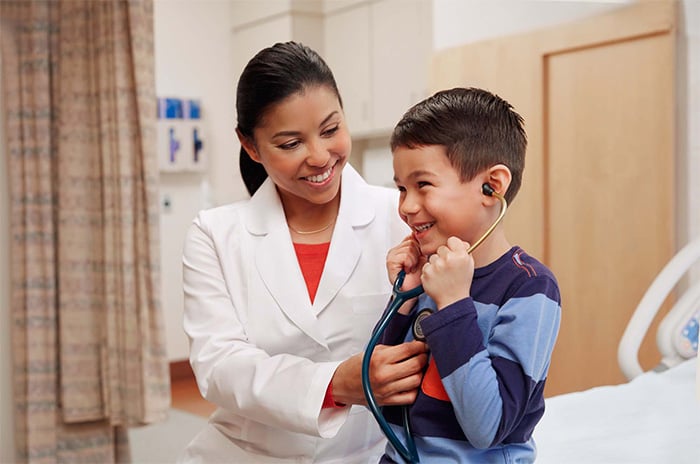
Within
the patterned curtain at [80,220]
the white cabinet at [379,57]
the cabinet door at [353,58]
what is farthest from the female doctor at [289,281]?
the cabinet door at [353,58]

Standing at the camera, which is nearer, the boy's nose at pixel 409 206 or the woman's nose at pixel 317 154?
the boy's nose at pixel 409 206

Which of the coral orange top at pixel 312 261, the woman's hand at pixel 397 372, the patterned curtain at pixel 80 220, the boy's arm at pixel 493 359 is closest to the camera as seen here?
the boy's arm at pixel 493 359

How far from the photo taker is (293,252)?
58.7 inches

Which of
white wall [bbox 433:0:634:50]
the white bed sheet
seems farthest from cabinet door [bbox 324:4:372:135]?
the white bed sheet

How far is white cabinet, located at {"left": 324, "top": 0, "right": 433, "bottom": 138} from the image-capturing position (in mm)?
5078

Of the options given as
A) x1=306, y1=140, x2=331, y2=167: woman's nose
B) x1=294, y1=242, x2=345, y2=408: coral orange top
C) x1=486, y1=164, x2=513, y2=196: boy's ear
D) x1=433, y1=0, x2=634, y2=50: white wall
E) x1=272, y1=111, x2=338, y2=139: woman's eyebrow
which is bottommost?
x1=294, y1=242, x2=345, y2=408: coral orange top

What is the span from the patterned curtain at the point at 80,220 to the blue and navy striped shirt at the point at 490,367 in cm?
225

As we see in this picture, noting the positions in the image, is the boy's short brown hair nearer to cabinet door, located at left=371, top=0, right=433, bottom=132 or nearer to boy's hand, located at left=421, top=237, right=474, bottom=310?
boy's hand, located at left=421, top=237, right=474, bottom=310

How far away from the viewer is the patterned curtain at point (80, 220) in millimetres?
3172

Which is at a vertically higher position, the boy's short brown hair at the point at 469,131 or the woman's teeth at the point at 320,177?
the boy's short brown hair at the point at 469,131

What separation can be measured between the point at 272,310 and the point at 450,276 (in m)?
0.51

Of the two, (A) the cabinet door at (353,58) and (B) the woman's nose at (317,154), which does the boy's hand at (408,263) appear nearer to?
(B) the woman's nose at (317,154)

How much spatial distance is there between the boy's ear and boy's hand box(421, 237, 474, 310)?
3.9 inches

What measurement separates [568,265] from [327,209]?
7.41 ft
